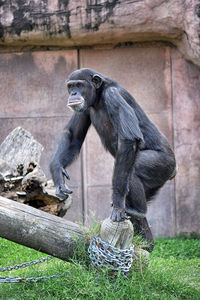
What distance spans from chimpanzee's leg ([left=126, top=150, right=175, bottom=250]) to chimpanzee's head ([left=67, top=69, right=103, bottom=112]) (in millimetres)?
715

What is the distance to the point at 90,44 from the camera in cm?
706

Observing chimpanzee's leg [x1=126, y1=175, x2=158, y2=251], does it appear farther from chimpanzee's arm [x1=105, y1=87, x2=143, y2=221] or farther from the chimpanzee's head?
the chimpanzee's head

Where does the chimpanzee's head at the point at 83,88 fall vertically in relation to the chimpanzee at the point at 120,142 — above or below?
above

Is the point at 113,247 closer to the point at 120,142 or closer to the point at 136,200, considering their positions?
the point at 136,200

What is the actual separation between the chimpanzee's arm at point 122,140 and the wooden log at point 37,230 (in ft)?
1.48

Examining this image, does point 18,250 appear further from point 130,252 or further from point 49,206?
point 130,252

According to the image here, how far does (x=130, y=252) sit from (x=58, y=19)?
406cm

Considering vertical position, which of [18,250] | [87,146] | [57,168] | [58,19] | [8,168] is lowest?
[18,250]

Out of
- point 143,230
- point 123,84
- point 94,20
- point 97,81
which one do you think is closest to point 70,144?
point 97,81

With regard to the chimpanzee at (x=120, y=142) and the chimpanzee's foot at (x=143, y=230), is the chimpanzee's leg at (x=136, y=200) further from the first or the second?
the chimpanzee's foot at (x=143, y=230)

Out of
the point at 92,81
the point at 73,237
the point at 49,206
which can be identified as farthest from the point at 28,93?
the point at 73,237

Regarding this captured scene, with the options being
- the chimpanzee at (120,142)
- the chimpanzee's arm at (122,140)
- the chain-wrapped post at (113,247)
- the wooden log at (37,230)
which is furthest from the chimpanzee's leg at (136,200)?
the wooden log at (37,230)

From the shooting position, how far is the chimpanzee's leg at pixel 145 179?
4.10m

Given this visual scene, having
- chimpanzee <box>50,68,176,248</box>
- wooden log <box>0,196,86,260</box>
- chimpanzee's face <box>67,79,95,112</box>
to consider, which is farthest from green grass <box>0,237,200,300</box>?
chimpanzee's face <box>67,79,95,112</box>
